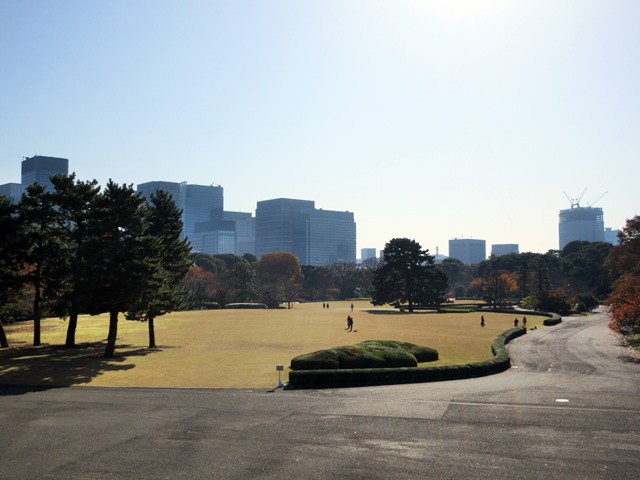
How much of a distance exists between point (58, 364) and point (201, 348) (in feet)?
40.0

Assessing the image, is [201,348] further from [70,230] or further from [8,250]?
[8,250]

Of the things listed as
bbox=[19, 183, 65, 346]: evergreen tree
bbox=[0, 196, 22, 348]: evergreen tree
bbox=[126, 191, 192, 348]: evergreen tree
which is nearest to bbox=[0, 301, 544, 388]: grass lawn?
bbox=[126, 191, 192, 348]: evergreen tree

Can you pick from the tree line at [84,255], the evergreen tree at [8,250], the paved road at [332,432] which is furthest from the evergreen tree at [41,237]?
the paved road at [332,432]

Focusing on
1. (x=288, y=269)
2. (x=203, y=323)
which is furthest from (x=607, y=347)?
(x=288, y=269)

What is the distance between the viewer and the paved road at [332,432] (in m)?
14.8

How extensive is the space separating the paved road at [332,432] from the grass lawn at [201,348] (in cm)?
441

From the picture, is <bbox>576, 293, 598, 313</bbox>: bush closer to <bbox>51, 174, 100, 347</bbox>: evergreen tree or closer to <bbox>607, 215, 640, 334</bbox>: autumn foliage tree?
<bbox>607, 215, 640, 334</bbox>: autumn foliage tree

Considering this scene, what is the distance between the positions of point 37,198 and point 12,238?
4649 millimetres

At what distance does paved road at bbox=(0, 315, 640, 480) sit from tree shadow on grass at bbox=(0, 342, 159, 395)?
370cm

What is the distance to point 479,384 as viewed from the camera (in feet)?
94.9

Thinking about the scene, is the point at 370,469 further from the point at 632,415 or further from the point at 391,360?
the point at 391,360

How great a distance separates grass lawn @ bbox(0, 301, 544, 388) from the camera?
108 feet

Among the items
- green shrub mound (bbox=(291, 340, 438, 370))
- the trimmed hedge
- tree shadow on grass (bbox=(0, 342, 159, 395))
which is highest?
green shrub mound (bbox=(291, 340, 438, 370))

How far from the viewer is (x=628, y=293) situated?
5081 cm
